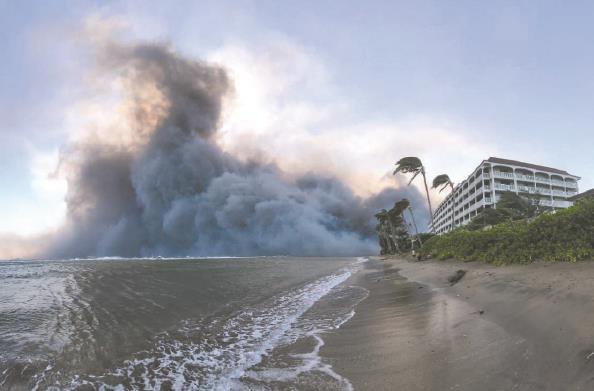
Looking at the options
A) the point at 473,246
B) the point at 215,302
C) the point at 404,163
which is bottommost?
the point at 215,302

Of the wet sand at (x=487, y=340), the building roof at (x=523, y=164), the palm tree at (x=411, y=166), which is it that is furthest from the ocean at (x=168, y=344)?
the building roof at (x=523, y=164)

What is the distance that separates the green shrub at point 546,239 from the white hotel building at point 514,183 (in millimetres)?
63904

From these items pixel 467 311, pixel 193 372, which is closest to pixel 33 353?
pixel 193 372

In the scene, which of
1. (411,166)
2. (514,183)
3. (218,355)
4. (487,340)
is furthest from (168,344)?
(514,183)

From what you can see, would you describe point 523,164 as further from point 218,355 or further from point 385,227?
point 218,355

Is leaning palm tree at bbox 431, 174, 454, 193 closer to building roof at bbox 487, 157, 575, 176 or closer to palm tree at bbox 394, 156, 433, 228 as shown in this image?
palm tree at bbox 394, 156, 433, 228

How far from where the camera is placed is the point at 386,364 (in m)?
5.66

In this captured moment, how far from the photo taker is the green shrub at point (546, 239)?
32.8 ft

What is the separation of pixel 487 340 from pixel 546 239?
8173 millimetres

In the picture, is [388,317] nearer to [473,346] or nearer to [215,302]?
[473,346]

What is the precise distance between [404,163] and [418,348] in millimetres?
39046

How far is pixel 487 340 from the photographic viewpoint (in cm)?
577

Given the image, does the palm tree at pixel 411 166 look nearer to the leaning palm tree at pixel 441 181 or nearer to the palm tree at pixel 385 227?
the leaning palm tree at pixel 441 181

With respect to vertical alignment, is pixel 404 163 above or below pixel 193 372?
above
